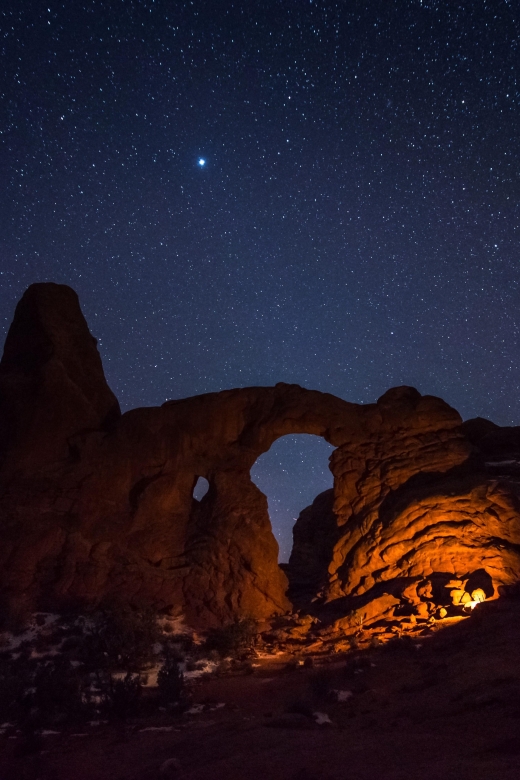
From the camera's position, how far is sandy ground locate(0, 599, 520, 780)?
596cm

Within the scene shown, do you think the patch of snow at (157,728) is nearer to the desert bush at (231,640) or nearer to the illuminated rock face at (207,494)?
the desert bush at (231,640)

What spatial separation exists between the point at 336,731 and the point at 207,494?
14.5 metres

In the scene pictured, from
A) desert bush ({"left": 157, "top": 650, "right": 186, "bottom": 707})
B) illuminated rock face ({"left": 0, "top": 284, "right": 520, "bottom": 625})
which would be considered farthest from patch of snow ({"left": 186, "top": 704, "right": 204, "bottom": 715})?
illuminated rock face ({"left": 0, "top": 284, "right": 520, "bottom": 625})

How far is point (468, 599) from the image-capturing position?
16.7 metres

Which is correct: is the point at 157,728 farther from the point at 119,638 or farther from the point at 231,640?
the point at 231,640

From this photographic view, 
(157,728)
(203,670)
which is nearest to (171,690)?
(157,728)

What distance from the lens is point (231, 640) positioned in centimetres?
1550

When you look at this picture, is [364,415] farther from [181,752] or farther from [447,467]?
[181,752]

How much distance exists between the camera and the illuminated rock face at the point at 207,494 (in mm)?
18547

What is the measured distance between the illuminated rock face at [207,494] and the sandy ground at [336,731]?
6.84 meters

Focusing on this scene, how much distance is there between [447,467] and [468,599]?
5.51 meters

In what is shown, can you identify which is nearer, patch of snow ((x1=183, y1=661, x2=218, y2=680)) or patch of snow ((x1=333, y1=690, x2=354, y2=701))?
patch of snow ((x1=333, y1=690, x2=354, y2=701))

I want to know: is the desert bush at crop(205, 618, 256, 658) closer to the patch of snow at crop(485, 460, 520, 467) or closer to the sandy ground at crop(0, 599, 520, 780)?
the sandy ground at crop(0, 599, 520, 780)

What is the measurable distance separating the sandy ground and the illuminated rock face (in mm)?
6844
